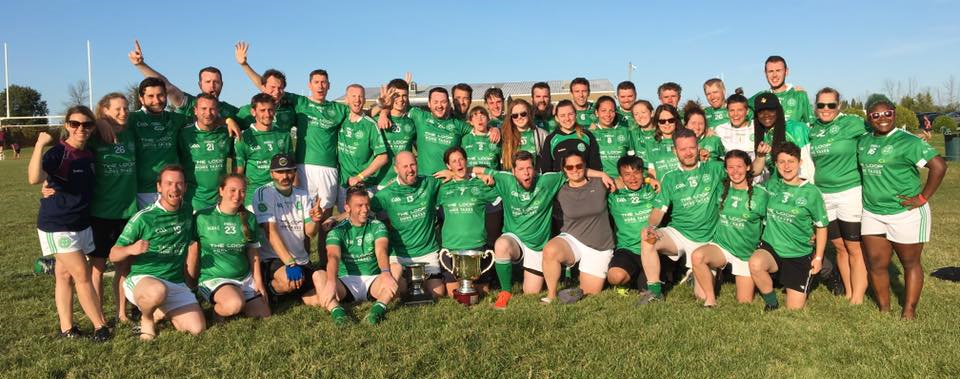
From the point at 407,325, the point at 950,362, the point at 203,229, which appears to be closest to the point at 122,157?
the point at 203,229

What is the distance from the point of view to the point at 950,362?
4.07m

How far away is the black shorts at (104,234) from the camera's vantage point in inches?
202

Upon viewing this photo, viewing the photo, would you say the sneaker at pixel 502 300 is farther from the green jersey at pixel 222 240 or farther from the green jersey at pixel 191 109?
the green jersey at pixel 191 109

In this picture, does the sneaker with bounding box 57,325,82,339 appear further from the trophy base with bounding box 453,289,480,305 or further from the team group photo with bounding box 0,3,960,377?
the trophy base with bounding box 453,289,480,305

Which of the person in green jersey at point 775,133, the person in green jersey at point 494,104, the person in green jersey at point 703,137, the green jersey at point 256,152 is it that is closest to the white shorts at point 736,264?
the person in green jersey at point 775,133

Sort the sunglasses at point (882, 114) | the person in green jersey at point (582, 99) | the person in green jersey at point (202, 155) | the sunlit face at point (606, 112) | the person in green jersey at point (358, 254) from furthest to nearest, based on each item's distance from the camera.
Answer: the person in green jersey at point (582, 99), the sunlit face at point (606, 112), the person in green jersey at point (202, 155), the person in green jersey at point (358, 254), the sunglasses at point (882, 114)

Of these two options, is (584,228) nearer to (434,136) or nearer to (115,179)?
(434,136)

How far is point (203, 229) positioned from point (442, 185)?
7.14ft

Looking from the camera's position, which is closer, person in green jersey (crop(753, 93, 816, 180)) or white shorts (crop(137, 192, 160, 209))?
white shorts (crop(137, 192, 160, 209))

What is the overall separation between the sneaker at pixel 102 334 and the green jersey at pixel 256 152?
1804mm

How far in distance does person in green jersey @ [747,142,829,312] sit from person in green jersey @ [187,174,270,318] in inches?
164

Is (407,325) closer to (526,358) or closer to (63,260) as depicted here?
(526,358)

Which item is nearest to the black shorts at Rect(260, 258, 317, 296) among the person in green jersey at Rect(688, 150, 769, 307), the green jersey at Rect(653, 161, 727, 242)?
the green jersey at Rect(653, 161, 727, 242)

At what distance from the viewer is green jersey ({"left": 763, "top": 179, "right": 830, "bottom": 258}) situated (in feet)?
17.5
